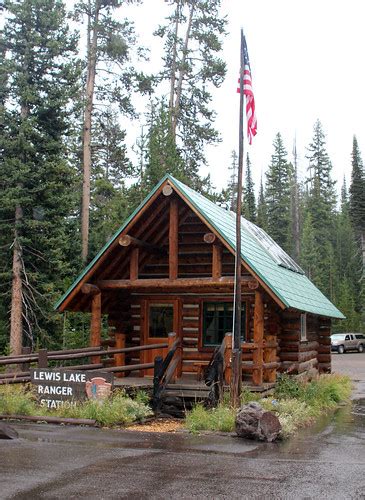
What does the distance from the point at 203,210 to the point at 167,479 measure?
8.47 metres

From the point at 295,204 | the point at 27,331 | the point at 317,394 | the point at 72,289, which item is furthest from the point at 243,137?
the point at 295,204

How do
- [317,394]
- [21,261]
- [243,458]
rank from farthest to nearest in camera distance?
1. [21,261]
2. [317,394]
3. [243,458]

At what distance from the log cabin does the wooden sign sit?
2.81 meters

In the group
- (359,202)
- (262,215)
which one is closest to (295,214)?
(262,215)

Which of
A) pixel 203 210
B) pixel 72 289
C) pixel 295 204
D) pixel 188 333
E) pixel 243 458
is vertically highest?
pixel 295 204

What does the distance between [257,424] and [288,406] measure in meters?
3.00

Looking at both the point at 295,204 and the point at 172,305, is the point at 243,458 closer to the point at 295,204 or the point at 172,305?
the point at 172,305

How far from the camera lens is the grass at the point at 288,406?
1161 centimetres

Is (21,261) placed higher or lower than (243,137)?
lower

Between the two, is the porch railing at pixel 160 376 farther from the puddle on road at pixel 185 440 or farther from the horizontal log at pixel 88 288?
the horizontal log at pixel 88 288

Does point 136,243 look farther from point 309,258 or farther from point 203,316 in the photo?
point 309,258

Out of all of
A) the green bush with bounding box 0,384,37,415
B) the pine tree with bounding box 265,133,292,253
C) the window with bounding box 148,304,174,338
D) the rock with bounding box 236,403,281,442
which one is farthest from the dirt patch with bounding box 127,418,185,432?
the pine tree with bounding box 265,133,292,253

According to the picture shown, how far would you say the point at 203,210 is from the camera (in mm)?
15203

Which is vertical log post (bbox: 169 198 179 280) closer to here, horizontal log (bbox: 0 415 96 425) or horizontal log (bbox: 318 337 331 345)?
horizontal log (bbox: 0 415 96 425)
